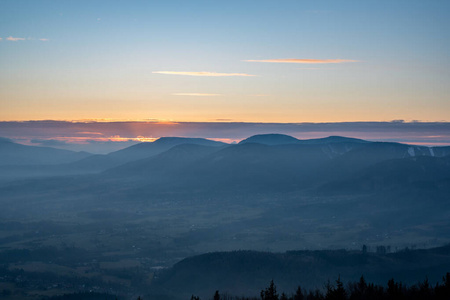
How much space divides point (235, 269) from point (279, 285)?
2116cm

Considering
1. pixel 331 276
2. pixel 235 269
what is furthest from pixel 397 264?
pixel 235 269

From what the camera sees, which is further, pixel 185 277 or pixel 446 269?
pixel 185 277

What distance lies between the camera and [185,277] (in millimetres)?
198000

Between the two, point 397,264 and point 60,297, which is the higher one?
point 397,264

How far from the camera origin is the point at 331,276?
18638cm

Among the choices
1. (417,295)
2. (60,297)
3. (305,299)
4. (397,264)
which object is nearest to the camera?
(417,295)

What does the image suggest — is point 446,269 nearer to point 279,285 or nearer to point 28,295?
point 279,285

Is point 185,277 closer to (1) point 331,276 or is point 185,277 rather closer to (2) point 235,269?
(2) point 235,269

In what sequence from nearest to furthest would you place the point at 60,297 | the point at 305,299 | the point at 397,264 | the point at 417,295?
the point at 417,295 → the point at 305,299 → the point at 60,297 → the point at 397,264

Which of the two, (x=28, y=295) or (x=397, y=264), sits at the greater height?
(x=397, y=264)

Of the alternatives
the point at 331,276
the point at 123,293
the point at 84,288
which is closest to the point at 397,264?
the point at 331,276

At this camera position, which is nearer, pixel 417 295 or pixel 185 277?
pixel 417 295

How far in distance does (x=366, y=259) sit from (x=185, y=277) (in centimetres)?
6841

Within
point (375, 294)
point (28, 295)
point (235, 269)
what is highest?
point (375, 294)
